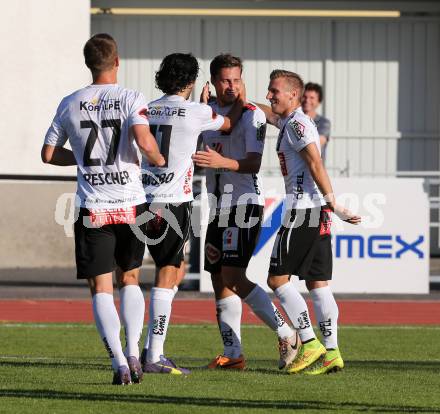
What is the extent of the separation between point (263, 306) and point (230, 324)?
304 millimetres

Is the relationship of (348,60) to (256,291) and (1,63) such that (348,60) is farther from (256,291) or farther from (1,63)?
(256,291)

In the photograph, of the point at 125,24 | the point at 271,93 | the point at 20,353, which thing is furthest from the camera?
the point at 125,24

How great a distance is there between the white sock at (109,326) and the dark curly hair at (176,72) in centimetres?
169

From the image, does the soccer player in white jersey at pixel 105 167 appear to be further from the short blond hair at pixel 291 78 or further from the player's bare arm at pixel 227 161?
the short blond hair at pixel 291 78

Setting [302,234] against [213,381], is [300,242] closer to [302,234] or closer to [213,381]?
[302,234]

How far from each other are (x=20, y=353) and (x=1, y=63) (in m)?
11.7

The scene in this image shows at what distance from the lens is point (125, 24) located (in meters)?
23.9

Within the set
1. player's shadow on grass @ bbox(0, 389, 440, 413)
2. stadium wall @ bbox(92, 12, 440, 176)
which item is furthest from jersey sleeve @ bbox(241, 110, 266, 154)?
stadium wall @ bbox(92, 12, 440, 176)

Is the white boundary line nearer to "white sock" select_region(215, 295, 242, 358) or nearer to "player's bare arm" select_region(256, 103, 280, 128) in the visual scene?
"white sock" select_region(215, 295, 242, 358)

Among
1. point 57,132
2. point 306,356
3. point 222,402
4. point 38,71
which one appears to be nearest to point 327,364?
point 306,356

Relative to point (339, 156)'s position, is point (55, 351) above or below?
below

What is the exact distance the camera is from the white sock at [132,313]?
8148 millimetres

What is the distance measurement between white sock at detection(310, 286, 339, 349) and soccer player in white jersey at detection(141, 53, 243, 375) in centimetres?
103

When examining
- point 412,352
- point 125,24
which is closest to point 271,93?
point 412,352
